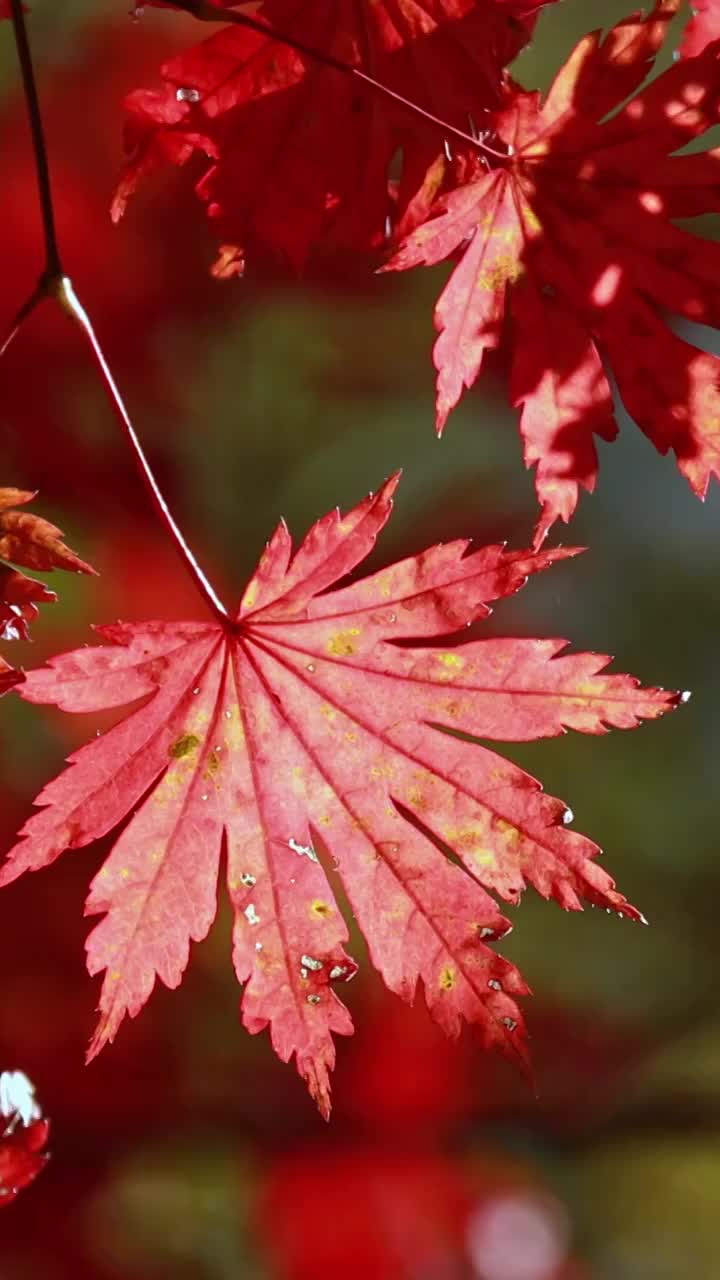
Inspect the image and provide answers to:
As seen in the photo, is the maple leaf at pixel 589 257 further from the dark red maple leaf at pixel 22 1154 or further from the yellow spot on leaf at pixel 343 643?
the dark red maple leaf at pixel 22 1154

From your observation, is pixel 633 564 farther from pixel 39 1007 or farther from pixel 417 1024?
pixel 39 1007

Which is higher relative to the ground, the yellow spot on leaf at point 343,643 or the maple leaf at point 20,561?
the maple leaf at point 20,561

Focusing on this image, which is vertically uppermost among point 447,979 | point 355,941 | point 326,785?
point 355,941

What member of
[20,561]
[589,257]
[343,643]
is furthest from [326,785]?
[589,257]

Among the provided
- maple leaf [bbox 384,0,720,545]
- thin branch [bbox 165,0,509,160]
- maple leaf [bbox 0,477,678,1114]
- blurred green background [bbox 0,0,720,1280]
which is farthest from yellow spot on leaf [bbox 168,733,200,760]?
blurred green background [bbox 0,0,720,1280]

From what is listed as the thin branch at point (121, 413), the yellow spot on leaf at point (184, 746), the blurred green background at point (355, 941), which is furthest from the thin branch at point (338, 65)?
the blurred green background at point (355, 941)

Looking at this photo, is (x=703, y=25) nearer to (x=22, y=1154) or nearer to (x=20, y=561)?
(x=20, y=561)
